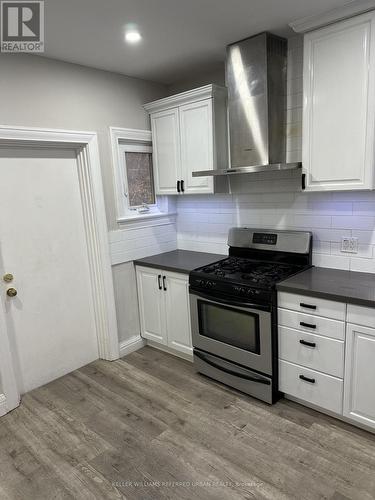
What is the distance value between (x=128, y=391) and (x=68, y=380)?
596mm

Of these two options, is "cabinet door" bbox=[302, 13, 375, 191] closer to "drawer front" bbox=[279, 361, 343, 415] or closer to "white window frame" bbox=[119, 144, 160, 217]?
"drawer front" bbox=[279, 361, 343, 415]

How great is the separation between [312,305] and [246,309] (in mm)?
462

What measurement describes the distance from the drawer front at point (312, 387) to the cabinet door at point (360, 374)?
6 cm

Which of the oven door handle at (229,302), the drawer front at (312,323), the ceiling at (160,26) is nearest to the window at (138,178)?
the ceiling at (160,26)

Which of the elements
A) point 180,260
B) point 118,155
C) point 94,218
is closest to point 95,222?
point 94,218

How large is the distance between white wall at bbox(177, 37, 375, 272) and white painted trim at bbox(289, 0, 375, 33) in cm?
29

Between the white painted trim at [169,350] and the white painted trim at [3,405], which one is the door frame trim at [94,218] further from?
the white painted trim at [169,350]

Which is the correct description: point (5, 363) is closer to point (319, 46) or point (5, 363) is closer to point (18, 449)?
point (18, 449)

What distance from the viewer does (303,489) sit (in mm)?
1849

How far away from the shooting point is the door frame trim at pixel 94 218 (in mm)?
2674

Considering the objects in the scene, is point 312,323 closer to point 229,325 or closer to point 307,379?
point 307,379

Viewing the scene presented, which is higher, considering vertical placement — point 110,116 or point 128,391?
point 110,116

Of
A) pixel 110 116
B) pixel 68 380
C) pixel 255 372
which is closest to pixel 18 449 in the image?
pixel 68 380

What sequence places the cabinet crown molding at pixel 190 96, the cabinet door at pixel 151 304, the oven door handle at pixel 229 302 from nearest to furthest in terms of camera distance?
the oven door handle at pixel 229 302 < the cabinet crown molding at pixel 190 96 < the cabinet door at pixel 151 304
